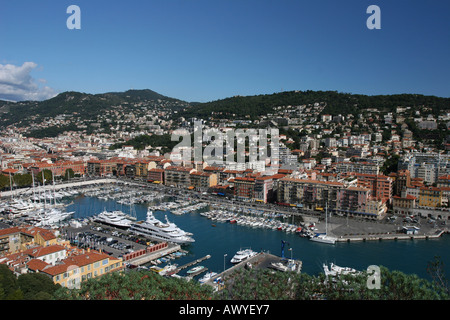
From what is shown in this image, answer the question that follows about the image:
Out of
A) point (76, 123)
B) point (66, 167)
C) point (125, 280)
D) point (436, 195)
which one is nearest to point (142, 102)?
point (76, 123)

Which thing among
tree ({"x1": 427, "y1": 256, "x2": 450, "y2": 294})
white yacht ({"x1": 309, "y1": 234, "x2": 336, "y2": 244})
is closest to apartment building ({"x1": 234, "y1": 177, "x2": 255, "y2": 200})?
white yacht ({"x1": 309, "y1": 234, "x2": 336, "y2": 244})

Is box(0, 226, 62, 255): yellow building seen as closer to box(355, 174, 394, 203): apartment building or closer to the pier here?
the pier

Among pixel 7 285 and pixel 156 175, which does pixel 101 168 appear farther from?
pixel 7 285

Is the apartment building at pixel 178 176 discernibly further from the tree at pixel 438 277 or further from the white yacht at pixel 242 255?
the tree at pixel 438 277

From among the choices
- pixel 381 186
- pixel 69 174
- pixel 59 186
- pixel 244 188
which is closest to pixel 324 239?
pixel 381 186

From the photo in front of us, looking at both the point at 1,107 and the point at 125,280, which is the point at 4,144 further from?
the point at 125,280
